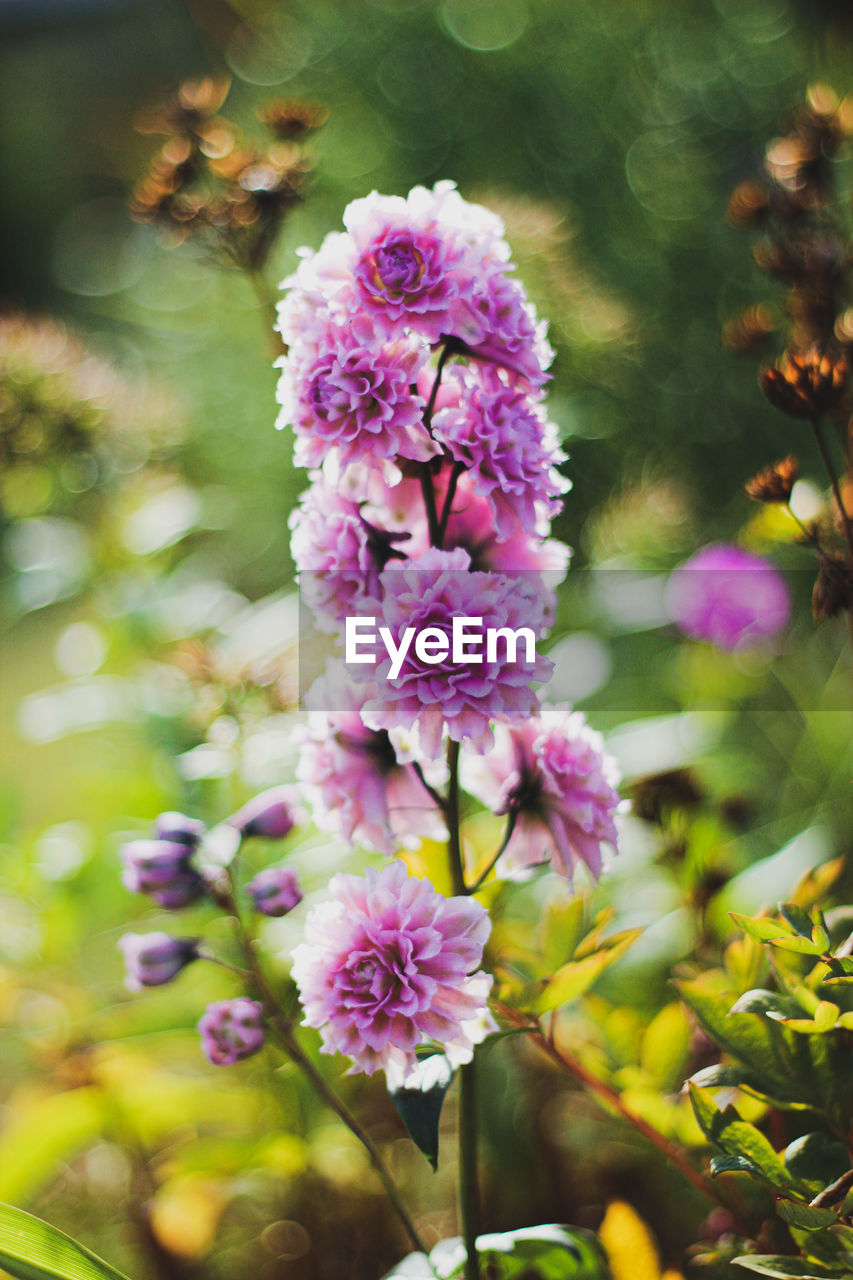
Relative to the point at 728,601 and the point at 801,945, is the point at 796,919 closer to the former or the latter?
the point at 801,945

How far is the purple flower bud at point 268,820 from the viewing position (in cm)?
58

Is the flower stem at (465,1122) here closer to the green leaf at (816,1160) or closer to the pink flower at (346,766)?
the pink flower at (346,766)

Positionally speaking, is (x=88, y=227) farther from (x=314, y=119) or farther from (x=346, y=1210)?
(x=346, y=1210)

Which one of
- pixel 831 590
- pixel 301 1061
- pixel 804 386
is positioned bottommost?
pixel 301 1061

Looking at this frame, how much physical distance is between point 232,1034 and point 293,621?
1.62 feet

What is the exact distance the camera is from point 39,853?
0.89 meters

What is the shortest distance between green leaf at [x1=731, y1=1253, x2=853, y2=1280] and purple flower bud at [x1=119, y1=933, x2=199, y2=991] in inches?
12.3

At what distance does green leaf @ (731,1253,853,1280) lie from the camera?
0.41 metres

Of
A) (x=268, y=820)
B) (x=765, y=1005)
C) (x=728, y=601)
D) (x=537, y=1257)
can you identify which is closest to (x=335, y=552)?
(x=268, y=820)

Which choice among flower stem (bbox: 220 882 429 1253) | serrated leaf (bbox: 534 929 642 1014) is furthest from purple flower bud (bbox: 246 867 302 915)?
serrated leaf (bbox: 534 929 642 1014)

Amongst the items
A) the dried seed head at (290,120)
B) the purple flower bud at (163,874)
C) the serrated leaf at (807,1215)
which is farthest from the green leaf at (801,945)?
the dried seed head at (290,120)

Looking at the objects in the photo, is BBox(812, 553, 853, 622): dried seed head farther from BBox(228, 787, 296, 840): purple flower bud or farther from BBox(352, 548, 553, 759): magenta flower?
BBox(228, 787, 296, 840): purple flower bud

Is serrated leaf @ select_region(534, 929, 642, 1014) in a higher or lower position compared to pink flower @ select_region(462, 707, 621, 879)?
lower

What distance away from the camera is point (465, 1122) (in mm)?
508
